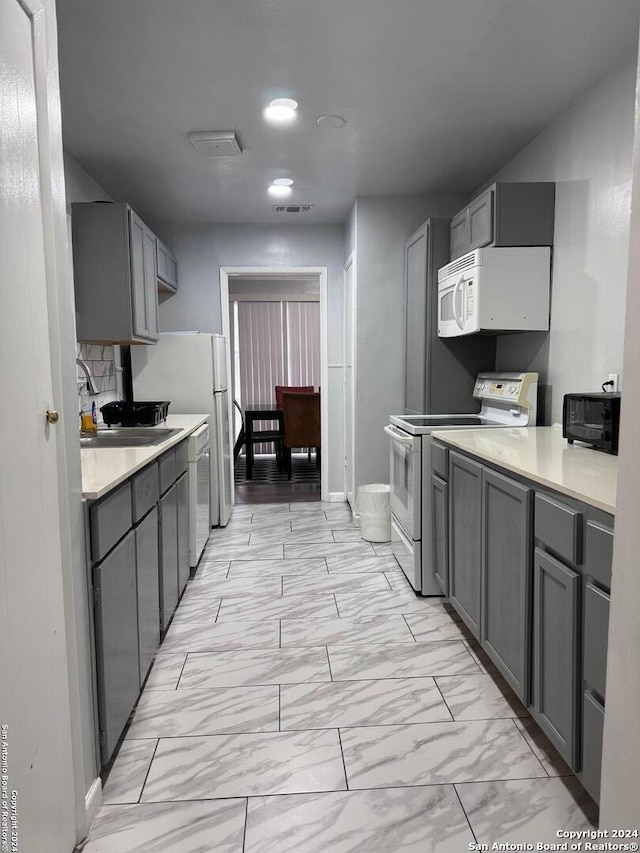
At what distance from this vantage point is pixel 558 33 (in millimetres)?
2186

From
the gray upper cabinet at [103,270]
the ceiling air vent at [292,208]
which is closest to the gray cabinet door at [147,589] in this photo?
the gray upper cabinet at [103,270]

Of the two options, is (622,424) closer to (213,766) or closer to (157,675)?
(213,766)

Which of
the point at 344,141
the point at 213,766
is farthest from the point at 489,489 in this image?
the point at 344,141

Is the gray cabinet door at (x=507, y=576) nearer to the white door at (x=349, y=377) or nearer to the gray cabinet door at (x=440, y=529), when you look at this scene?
the gray cabinet door at (x=440, y=529)

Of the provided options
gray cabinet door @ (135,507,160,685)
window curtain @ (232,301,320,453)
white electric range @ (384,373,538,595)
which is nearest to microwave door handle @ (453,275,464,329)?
white electric range @ (384,373,538,595)

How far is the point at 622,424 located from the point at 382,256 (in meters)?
3.55

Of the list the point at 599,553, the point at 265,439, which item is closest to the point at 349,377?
the point at 265,439

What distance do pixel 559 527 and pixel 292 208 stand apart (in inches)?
144

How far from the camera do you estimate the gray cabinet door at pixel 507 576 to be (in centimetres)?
185

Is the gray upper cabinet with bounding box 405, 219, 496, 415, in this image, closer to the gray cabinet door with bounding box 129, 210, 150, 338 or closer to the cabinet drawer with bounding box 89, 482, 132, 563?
the gray cabinet door with bounding box 129, 210, 150, 338

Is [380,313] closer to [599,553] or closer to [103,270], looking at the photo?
[103,270]

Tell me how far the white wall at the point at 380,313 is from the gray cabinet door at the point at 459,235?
28.0 inches

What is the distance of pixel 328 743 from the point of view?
1.91 m

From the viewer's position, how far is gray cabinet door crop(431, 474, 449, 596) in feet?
9.33
